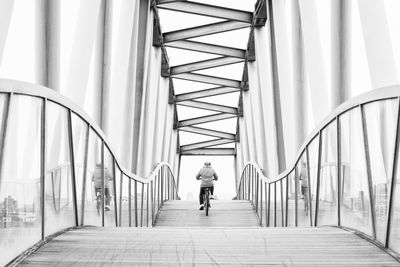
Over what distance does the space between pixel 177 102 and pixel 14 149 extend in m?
26.9

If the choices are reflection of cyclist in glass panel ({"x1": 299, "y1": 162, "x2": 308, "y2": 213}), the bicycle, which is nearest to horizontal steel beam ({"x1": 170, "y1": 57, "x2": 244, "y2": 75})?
the bicycle

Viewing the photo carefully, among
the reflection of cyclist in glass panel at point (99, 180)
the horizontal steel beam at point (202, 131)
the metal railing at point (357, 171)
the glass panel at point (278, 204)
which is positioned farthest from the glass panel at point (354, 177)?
the horizontal steel beam at point (202, 131)

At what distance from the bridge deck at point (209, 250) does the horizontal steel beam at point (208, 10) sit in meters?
14.4

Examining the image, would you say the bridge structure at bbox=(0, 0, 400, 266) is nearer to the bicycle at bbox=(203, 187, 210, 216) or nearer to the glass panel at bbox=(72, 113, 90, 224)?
the glass panel at bbox=(72, 113, 90, 224)

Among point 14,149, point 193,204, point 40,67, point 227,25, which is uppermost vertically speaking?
point 227,25

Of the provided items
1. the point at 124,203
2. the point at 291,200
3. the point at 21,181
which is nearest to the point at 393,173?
the point at 21,181

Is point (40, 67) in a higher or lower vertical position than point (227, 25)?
lower

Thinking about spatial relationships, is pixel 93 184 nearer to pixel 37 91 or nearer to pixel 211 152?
pixel 37 91

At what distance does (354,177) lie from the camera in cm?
552

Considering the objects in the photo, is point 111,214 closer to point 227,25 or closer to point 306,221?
point 306,221

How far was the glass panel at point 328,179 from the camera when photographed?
20.6 feet

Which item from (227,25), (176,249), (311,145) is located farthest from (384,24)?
(227,25)

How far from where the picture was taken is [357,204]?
17.7 feet

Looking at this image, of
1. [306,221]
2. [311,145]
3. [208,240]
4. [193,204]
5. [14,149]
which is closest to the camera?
[14,149]
